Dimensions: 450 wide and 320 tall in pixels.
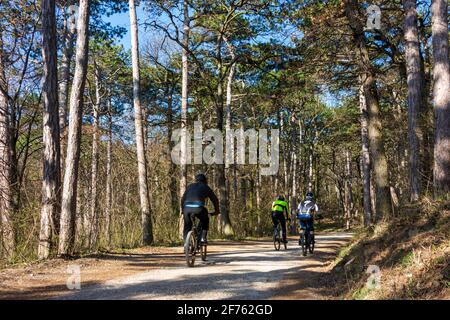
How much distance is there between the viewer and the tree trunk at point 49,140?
945cm

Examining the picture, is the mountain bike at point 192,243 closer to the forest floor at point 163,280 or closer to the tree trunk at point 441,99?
the forest floor at point 163,280

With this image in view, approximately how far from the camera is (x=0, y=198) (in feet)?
32.8

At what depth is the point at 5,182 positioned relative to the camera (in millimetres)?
10617

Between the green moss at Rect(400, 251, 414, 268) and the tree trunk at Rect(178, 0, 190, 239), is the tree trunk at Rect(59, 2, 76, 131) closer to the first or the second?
the tree trunk at Rect(178, 0, 190, 239)

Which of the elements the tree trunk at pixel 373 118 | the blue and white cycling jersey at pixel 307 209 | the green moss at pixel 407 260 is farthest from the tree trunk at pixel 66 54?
the green moss at pixel 407 260

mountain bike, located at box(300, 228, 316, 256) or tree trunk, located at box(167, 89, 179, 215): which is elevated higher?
tree trunk, located at box(167, 89, 179, 215)

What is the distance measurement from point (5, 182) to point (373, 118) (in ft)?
34.7

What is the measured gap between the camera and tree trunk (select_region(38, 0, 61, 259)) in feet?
31.0

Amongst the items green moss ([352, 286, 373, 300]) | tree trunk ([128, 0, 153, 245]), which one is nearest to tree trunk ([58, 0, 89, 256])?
tree trunk ([128, 0, 153, 245])

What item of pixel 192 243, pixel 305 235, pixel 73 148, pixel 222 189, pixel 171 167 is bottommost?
pixel 305 235

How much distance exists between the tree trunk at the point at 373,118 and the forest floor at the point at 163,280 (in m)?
3.81

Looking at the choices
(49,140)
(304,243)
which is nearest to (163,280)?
(49,140)

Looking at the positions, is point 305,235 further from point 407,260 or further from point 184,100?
point 184,100

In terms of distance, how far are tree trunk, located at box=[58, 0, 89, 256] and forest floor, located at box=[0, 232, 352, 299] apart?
1.95 feet
